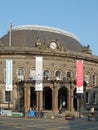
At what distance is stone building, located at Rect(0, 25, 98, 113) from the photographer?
68688mm

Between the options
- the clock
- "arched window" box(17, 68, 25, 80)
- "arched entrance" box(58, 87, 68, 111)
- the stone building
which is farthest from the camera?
the clock

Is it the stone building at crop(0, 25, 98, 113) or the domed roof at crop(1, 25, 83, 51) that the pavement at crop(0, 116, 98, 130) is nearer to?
the stone building at crop(0, 25, 98, 113)

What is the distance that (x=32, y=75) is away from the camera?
72.6 meters

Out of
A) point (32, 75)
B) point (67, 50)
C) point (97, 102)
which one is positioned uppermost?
point (67, 50)

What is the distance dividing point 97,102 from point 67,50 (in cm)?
1337

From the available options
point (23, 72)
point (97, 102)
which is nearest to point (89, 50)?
point (97, 102)

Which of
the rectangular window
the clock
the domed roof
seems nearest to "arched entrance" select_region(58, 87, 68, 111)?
the clock

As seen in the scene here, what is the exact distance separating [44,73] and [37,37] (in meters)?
8.59

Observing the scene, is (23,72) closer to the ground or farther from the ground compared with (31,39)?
closer to the ground

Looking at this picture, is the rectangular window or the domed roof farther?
the domed roof

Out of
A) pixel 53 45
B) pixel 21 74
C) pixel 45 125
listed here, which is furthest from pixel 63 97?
pixel 45 125

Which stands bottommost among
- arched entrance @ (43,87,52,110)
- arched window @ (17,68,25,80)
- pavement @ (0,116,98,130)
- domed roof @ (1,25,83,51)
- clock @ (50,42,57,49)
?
pavement @ (0,116,98,130)

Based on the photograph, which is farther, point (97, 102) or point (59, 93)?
point (97, 102)

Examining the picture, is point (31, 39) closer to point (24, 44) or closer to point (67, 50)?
point (24, 44)
